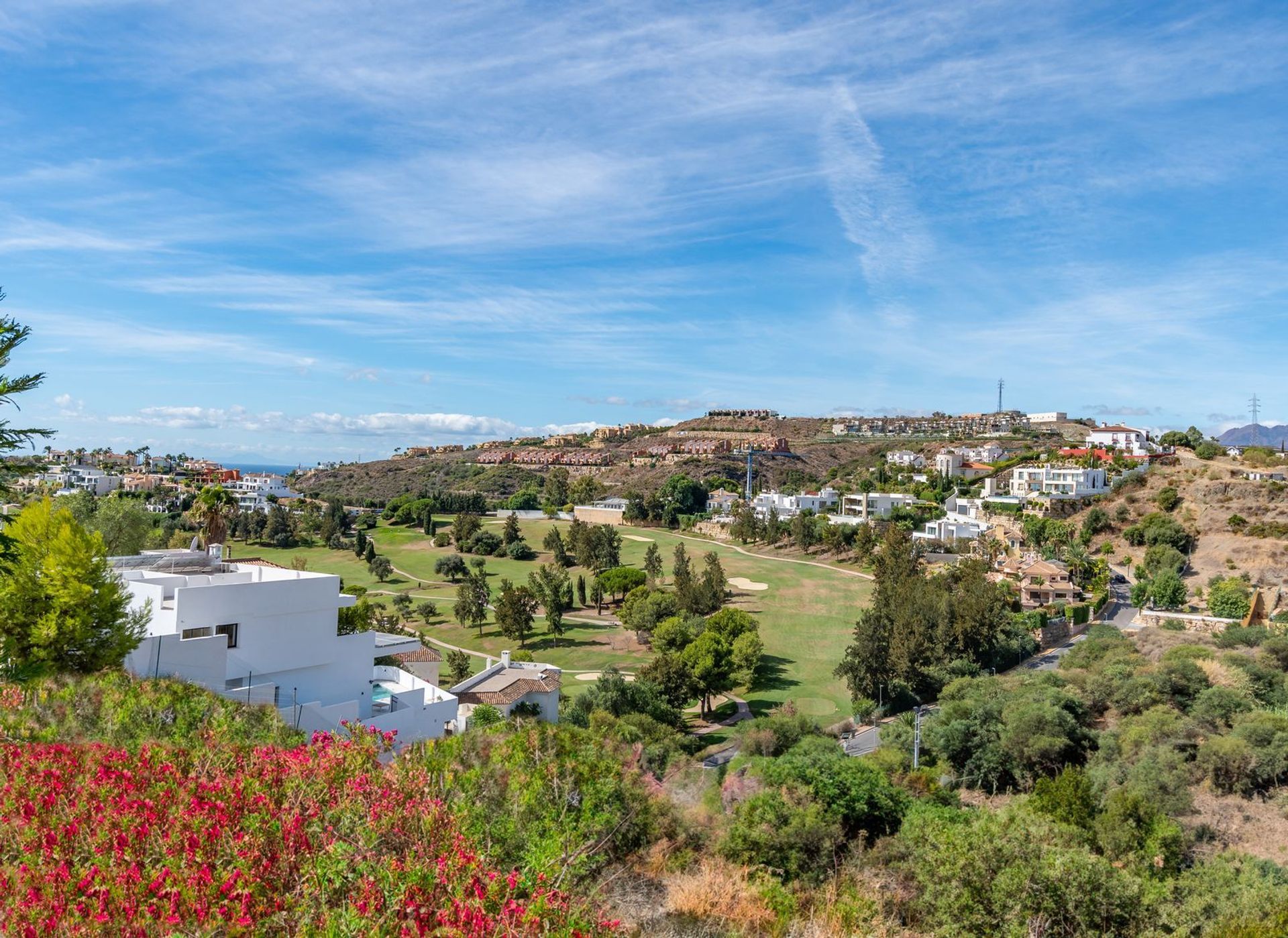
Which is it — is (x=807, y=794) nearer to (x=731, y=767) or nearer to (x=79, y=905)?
(x=731, y=767)

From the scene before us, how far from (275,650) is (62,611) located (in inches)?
157

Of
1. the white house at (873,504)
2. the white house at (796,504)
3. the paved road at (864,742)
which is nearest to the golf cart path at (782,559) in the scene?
the white house at (796,504)

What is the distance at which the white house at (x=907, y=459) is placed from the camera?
3659 inches

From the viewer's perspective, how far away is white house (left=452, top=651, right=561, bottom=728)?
74.8 feet

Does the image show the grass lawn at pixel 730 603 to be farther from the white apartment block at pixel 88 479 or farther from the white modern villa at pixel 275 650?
the white apartment block at pixel 88 479

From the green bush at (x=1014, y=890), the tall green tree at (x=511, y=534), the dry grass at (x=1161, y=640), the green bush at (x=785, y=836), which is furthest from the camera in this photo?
the tall green tree at (x=511, y=534)

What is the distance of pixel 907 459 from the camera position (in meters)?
94.9

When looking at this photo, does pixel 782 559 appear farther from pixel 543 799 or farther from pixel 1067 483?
pixel 543 799

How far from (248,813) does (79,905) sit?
43.5 inches

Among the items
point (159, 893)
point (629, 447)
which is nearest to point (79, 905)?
point (159, 893)

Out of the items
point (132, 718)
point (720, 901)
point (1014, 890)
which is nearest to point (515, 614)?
point (132, 718)

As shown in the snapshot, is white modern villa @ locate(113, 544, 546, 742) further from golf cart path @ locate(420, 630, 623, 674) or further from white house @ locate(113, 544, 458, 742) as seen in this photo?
golf cart path @ locate(420, 630, 623, 674)

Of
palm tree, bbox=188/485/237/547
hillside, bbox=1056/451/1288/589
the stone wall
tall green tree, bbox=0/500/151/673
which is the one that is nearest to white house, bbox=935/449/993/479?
hillside, bbox=1056/451/1288/589

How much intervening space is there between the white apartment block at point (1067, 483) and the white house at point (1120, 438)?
14.8 m
